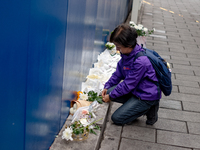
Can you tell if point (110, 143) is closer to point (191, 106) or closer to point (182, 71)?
point (191, 106)

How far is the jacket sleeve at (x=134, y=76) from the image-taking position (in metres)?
3.14

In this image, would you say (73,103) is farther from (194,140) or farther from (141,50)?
(194,140)

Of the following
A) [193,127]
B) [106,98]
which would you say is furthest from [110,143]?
[193,127]

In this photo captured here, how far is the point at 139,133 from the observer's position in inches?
134

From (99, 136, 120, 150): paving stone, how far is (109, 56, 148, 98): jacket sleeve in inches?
19.9

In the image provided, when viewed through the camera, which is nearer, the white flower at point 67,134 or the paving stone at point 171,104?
the white flower at point 67,134

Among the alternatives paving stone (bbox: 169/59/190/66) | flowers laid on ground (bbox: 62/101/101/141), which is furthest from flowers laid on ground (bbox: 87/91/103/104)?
paving stone (bbox: 169/59/190/66)

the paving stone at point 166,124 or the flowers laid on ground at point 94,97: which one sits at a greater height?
the flowers laid on ground at point 94,97

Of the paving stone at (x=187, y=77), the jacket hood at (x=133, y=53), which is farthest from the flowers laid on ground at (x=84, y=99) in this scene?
the paving stone at (x=187, y=77)

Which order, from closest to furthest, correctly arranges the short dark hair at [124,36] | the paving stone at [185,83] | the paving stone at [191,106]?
1. the short dark hair at [124,36]
2. the paving stone at [191,106]
3. the paving stone at [185,83]

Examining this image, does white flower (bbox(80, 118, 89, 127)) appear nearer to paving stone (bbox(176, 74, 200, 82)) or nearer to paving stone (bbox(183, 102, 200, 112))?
paving stone (bbox(183, 102, 200, 112))

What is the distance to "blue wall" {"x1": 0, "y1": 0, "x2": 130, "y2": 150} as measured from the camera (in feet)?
5.58

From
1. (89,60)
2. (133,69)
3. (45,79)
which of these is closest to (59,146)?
(45,79)

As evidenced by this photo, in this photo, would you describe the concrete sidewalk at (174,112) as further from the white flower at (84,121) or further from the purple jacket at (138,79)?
the purple jacket at (138,79)
